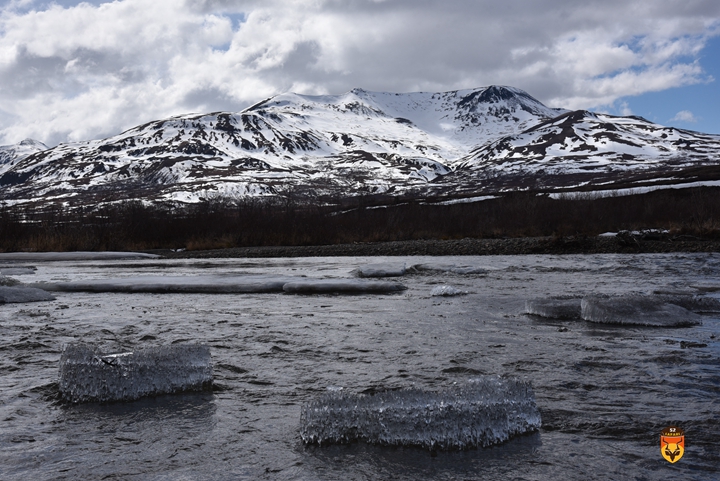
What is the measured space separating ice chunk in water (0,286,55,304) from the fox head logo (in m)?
11.0

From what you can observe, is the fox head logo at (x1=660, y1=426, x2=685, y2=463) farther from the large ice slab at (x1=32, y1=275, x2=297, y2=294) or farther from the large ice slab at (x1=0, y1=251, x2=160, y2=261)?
the large ice slab at (x1=0, y1=251, x2=160, y2=261)

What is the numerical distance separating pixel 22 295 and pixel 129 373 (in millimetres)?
7891

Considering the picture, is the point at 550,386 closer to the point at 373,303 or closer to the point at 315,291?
the point at 373,303

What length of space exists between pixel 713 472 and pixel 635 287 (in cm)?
933

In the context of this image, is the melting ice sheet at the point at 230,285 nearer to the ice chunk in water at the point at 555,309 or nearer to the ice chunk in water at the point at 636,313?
the ice chunk in water at the point at 555,309

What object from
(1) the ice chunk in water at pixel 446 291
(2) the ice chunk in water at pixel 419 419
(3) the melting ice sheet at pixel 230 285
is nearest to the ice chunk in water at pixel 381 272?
(3) the melting ice sheet at pixel 230 285

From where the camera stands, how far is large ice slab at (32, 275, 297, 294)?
1284 cm

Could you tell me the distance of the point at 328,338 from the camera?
716cm

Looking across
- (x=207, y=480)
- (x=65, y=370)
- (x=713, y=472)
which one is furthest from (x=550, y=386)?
(x=65, y=370)

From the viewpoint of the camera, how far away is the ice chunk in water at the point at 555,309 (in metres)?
8.27

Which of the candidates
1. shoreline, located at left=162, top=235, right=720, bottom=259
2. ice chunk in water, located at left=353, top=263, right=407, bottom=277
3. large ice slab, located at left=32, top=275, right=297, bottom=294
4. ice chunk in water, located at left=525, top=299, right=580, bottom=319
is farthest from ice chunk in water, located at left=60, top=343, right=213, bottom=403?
shoreline, located at left=162, top=235, right=720, bottom=259

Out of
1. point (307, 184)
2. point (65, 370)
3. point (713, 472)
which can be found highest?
point (307, 184)

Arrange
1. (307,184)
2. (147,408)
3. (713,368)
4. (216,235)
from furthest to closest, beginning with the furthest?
1. (307,184)
2. (216,235)
3. (713,368)
4. (147,408)

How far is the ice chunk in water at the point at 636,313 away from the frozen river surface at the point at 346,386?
0.26 metres
